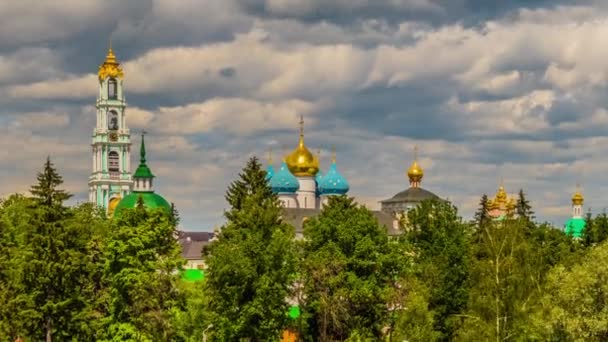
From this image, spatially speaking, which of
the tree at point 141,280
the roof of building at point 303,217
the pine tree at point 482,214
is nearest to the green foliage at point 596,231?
the pine tree at point 482,214

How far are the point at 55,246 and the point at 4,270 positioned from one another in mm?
6193

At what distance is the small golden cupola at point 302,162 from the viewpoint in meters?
164

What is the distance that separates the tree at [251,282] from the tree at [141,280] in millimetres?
2130

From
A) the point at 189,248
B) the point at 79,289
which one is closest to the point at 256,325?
the point at 79,289

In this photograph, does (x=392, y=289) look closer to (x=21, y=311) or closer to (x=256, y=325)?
(x=256, y=325)

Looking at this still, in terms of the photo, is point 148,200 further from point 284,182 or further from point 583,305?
point 583,305

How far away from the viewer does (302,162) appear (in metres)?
164

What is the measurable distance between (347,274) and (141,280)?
39.8ft

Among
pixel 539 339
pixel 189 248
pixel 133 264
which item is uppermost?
pixel 189 248

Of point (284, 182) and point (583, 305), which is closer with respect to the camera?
point (583, 305)

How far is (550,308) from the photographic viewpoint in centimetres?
5200

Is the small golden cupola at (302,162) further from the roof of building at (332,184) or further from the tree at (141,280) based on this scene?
the tree at (141,280)

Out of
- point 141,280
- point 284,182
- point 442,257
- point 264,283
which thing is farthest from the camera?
point 284,182

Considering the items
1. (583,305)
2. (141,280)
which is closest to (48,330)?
(141,280)
